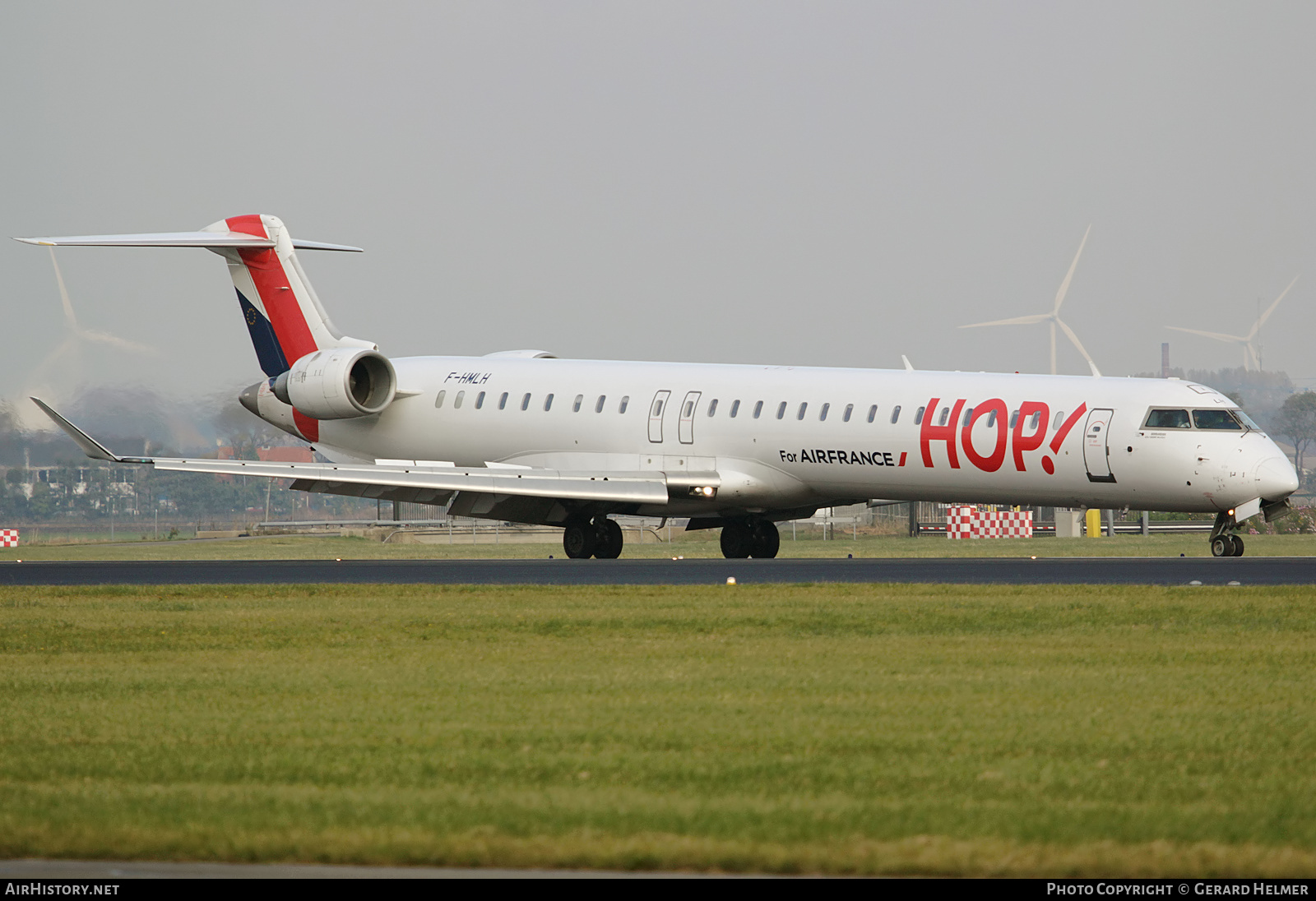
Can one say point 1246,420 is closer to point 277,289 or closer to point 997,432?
point 997,432

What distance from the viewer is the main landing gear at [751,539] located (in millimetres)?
32781

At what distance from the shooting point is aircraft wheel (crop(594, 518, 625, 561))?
3216 centimetres

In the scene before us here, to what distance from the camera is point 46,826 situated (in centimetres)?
737

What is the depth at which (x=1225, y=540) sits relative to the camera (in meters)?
27.8

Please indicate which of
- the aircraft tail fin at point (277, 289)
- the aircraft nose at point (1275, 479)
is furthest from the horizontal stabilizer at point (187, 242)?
the aircraft nose at point (1275, 479)

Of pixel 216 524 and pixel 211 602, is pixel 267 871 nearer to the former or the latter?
pixel 211 602

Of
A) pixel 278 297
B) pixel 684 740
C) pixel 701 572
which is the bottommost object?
pixel 684 740

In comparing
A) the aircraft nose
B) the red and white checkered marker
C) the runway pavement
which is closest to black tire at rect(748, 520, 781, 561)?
the runway pavement

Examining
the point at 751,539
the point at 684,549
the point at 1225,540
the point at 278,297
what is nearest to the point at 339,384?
the point at 278,297

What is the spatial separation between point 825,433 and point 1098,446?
16.0 ft

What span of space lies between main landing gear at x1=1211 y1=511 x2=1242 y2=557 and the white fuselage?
0.82 m

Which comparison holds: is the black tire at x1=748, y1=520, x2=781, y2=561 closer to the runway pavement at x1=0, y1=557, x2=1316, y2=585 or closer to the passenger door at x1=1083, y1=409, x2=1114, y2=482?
the runway pavement at x1=0, y1=557, x2=1316, y2=585

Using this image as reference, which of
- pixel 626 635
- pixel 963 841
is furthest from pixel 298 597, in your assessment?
pixel 963 841
